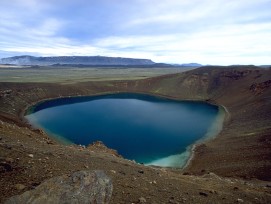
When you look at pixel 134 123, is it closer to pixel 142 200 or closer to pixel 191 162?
pixel 191 162

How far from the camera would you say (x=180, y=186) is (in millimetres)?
18125

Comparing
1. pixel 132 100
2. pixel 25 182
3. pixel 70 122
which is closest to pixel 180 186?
pixel 25 182

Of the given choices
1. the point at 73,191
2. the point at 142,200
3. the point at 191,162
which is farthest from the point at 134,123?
the point at 73,191

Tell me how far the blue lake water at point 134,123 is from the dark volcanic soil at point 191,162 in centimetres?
426

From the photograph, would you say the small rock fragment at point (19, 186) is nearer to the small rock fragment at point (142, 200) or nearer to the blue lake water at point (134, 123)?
the small rock fragment at point (142, 200)

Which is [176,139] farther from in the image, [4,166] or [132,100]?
[132,100]

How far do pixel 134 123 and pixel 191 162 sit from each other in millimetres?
25823

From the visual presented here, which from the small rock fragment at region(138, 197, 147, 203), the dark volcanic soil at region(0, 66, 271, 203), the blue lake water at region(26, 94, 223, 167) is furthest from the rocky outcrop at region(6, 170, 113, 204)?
the blue lake water at region(26, 94, 223, 167)

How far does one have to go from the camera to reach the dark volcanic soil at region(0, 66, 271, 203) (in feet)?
50.4

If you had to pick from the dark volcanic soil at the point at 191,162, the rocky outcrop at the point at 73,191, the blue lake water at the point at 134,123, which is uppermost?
the rocky outcrop at the point at 73,191

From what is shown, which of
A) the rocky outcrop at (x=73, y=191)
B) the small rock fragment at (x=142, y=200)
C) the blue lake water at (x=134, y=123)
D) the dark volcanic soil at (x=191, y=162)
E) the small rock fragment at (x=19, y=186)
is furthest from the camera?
the blue lake water at (x=134, y=123)

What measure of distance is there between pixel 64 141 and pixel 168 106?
49806 millimetres

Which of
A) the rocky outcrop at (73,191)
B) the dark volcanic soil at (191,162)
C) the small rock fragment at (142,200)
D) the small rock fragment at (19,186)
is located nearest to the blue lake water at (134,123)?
the dark volcanic soil at (191,162)

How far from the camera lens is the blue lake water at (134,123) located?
46156 millimetres
